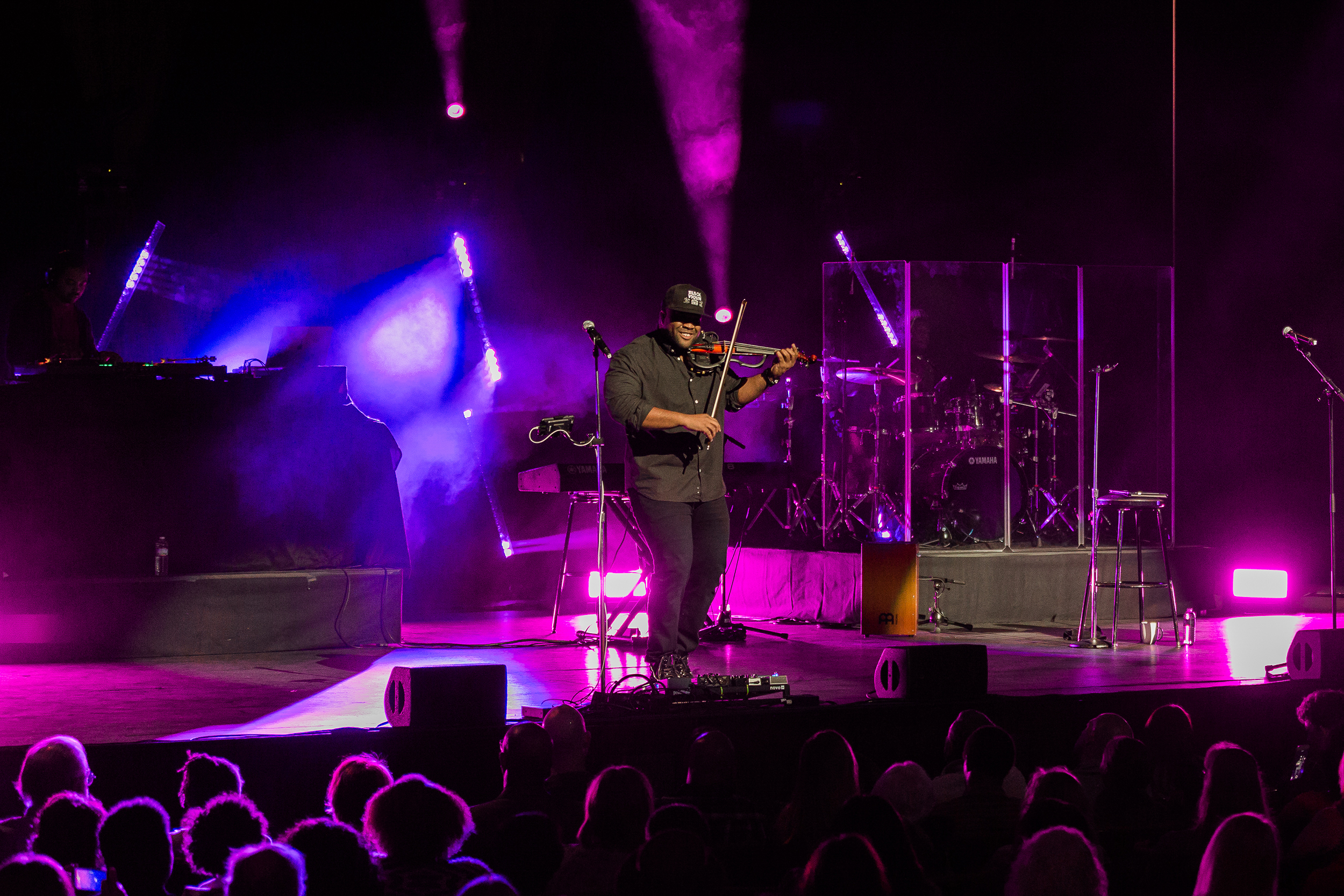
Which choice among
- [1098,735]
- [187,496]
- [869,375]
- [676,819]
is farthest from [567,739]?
[869,375]

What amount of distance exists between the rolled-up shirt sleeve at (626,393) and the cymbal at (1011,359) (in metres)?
4.98

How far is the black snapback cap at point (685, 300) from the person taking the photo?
17.5 feet

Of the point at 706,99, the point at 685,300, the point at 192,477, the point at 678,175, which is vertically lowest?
the point at 192,477

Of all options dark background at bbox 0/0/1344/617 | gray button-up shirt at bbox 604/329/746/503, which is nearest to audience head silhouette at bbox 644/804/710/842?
gray button-up shirt at bbox 604/329/746/503

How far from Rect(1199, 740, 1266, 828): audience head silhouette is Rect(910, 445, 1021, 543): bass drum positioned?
6564 millimetres

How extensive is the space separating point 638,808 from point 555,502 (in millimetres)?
7765

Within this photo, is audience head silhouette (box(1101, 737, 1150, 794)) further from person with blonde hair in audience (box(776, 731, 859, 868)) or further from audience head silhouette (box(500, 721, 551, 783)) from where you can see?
audience head silhouette (box(500, 721, 551, 783))

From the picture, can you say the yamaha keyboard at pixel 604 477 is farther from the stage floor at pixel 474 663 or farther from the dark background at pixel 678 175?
the dark background at pixel 678 175

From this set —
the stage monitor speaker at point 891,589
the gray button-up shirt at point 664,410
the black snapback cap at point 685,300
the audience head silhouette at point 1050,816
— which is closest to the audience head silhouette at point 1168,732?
the audience head silhouette at point 1050,816

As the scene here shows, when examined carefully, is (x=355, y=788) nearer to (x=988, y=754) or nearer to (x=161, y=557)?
(x=988, y=754)

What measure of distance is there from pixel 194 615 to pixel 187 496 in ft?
2.50

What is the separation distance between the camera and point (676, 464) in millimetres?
5355

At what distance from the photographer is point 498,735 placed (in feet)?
15.0

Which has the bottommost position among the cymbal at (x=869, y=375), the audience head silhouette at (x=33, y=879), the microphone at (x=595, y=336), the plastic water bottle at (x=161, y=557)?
the audience head silhouette at (x=33, y=879)
